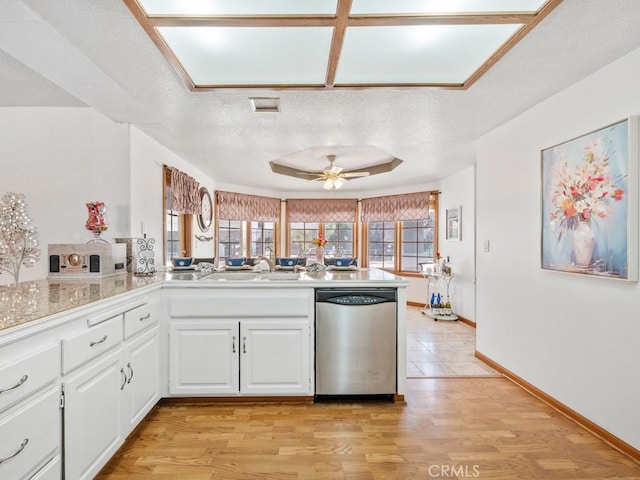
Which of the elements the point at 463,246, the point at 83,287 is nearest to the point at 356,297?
the point at 83,287

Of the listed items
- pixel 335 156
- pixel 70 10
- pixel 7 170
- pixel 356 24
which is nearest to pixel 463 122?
pixel 356 24

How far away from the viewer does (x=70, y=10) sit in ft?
4.84

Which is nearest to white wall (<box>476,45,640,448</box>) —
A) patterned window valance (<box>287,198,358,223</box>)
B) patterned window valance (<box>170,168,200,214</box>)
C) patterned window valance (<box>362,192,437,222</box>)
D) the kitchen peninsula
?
the kitchen peninsula

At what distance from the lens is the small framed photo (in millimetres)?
5207

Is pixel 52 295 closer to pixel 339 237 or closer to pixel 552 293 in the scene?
pixel 552 293

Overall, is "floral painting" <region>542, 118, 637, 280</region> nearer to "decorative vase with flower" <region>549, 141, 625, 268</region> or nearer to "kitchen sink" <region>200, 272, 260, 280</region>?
"decorative vase with flower" <region>549, 141, 625, 268</region>

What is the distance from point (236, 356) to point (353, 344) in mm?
860

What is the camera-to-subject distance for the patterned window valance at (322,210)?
6.92 metres

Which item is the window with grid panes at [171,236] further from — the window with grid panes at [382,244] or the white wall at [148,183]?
the window with grid panes at [382,244]

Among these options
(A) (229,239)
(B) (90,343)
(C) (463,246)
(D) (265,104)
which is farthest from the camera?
(A) (229,239)

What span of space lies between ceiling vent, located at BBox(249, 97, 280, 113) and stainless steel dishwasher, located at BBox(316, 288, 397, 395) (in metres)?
1.50

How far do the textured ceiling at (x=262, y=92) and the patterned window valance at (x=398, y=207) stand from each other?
72.6 inches

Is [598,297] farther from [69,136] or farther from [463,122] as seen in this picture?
[69,136]

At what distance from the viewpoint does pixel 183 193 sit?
13.0ft
